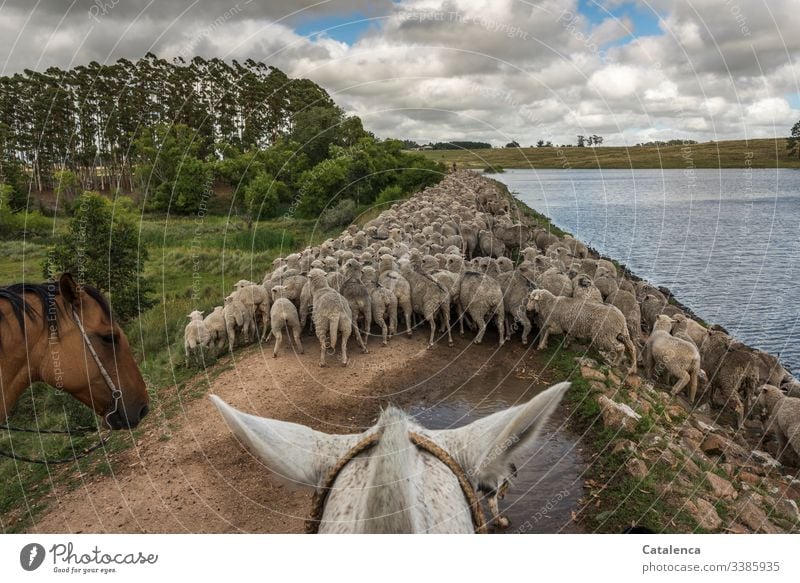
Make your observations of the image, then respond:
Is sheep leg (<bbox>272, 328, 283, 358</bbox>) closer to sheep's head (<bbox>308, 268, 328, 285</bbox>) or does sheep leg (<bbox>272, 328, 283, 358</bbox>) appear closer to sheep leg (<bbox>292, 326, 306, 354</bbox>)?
sheep leg (<bbox>292, 326, 306, 354</bbox>)

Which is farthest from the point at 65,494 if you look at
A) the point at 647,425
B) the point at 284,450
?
the point at 647,425

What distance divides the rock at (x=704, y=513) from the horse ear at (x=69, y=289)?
6.74m

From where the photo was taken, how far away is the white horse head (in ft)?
6.47

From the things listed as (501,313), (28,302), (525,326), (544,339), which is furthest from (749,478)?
(28,302)

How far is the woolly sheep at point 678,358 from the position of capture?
982cm

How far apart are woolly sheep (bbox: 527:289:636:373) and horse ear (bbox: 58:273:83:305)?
897 cm

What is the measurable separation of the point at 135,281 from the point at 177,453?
10.8 m

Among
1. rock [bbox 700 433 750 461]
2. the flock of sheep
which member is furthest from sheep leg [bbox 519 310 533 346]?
rock [bbox 700 433 750 461]

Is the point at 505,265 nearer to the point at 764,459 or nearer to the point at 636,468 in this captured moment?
the point at 764,459

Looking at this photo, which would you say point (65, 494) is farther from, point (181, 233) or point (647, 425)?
point (181, 233)

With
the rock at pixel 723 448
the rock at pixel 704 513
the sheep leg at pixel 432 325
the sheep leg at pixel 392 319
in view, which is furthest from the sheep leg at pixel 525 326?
the rock at pixel 704 513

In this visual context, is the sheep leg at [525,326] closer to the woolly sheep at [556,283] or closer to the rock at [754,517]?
the woolly sheep at [556,283]

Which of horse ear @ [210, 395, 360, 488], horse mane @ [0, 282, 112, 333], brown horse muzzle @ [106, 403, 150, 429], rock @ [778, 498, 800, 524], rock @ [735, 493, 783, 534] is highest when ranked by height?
horse mane @ [0, 282, 112, 333]

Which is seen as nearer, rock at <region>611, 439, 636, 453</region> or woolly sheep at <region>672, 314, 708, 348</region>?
rock at <region>611, 439, 636, 453</region>
